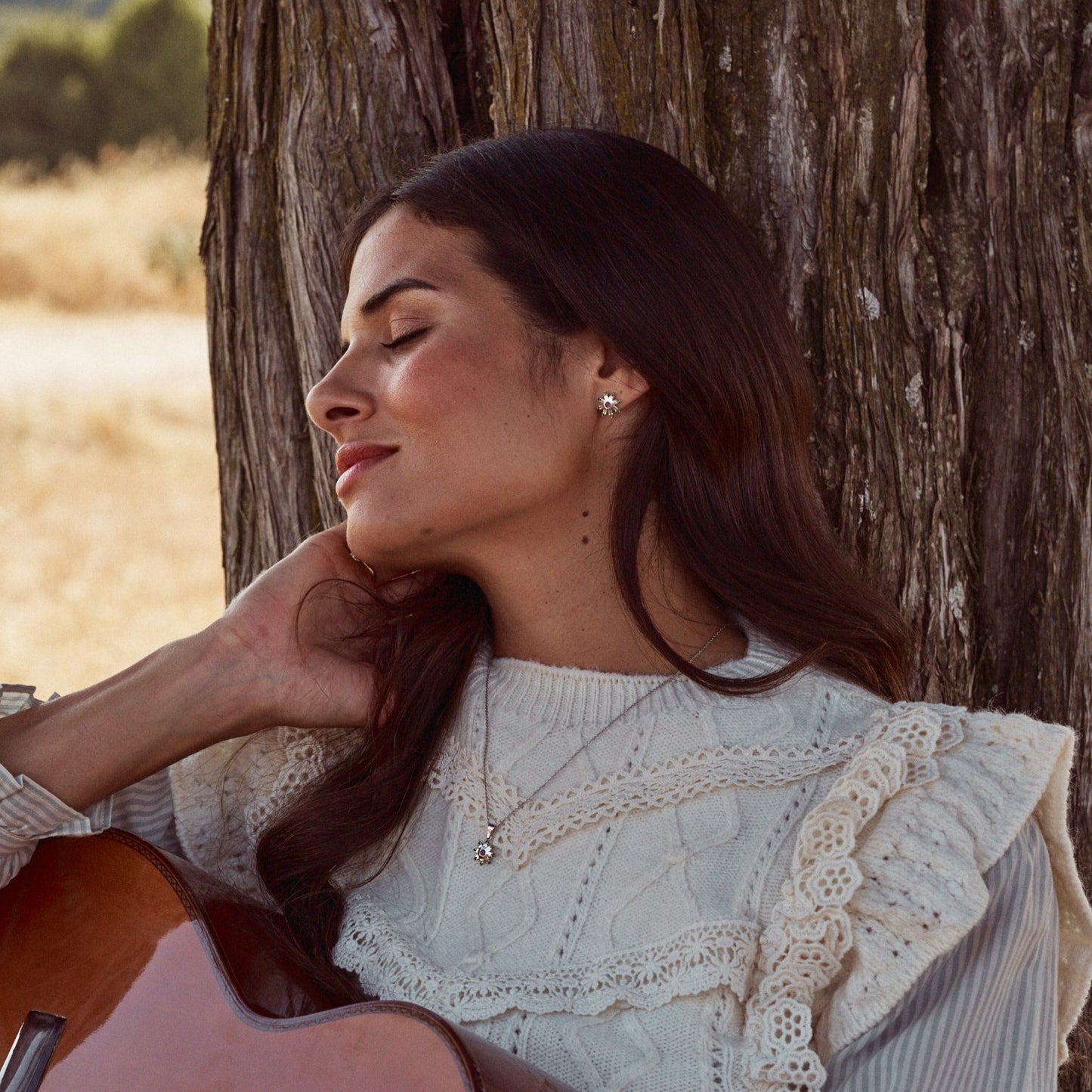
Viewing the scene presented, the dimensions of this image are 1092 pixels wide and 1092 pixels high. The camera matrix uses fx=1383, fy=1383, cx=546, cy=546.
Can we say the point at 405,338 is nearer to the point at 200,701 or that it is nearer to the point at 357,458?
the point at 357,458

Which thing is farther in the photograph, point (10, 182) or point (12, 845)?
point (10, 182)

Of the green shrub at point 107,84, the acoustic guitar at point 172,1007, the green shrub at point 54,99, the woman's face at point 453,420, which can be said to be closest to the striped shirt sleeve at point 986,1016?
the acoustic guitar at point 172,1007

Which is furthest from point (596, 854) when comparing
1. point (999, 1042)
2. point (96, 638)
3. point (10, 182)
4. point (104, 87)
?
point (104, 87)

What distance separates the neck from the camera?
2.08 m

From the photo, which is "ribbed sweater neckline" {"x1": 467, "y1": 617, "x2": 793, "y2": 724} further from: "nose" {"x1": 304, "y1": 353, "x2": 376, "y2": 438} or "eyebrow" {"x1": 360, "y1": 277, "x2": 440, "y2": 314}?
"eyebrow" {"x1": 360, "y1": 277, "x2": 440, "y2": 314}

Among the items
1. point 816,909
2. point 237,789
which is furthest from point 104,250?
point 816,909

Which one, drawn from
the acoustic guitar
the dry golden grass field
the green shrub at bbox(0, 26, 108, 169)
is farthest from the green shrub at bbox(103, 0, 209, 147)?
the acoustic guitar

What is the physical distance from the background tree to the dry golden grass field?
462 cm

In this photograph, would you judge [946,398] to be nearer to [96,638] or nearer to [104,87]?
[96,638]

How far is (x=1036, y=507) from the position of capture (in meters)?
2.26

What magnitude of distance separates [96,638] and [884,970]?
5.99 meters

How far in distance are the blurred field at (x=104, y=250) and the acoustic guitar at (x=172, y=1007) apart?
501 inches

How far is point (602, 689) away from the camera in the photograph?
2043 mm

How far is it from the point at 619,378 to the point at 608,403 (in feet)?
0.14
